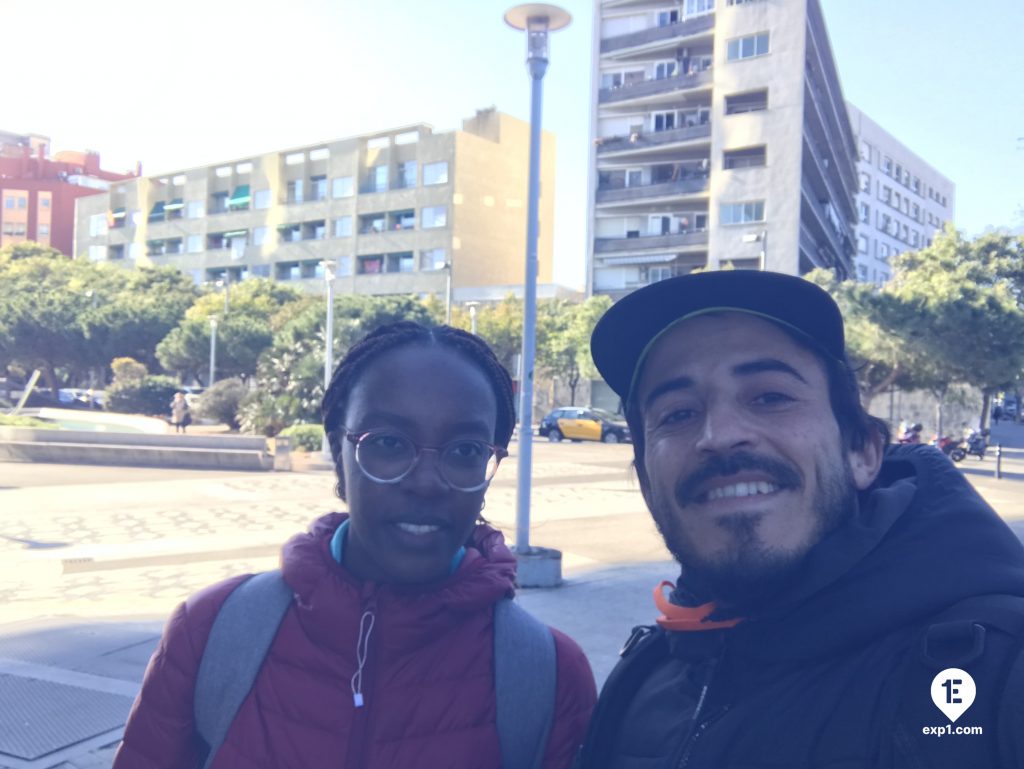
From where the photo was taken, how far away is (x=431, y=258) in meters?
60.8

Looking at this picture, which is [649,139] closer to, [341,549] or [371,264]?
[371,264]

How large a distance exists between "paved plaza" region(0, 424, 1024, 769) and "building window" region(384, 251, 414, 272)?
45.2m

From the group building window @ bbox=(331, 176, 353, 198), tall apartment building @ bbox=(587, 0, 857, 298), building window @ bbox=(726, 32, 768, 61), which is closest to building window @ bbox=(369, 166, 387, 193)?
building window @ bbox=(331, 176, 353, 198)

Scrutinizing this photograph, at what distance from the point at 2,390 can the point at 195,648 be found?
50.7 meters

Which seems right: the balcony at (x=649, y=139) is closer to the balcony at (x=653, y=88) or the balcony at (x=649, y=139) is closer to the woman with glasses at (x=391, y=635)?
the balcony at (x=653, y=88)

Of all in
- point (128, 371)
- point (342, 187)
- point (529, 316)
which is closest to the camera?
point (529, 316)

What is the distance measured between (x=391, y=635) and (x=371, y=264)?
62.9 m

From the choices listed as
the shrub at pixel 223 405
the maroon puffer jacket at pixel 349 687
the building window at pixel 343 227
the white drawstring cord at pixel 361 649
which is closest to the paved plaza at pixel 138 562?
the maroon puffer jacket at pixel 349 687

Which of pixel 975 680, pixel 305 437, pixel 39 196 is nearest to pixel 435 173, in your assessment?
pixel 305 437

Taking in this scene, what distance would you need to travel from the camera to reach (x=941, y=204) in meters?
82.6

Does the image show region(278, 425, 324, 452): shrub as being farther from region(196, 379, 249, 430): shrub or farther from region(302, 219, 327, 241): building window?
region(302, 219, 327, 241): building window

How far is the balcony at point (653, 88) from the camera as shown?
4481 cm

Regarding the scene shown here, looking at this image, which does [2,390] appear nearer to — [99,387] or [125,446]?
[99,387]

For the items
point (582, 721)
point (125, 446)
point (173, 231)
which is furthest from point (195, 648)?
point (173, 231)
